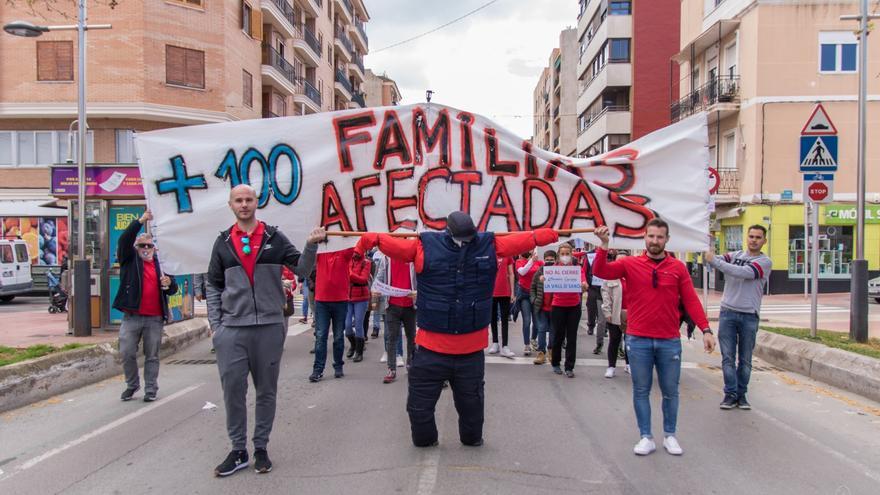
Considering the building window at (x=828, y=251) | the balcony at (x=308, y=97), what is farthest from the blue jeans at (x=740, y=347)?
the balcony at (x=308, y=97)

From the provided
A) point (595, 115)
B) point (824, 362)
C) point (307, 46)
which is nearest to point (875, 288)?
point (824, 362)

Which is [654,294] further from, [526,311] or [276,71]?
[276,71]

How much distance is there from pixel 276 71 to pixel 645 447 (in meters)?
33.2

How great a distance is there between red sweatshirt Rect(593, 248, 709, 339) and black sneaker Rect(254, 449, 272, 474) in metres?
3.06

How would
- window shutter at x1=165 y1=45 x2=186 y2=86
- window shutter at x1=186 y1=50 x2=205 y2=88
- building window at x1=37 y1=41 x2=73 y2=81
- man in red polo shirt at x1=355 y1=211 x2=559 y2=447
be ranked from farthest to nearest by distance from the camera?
window shutter at x1=186 y1=50 x2=205 y2=88 → building window at x1=37 y1=41 x2=73 y2=81 → window shutter at x1=165 y1=45 x2=186 y2=86 → man in red polo shirt at x1=355 y1=211 x2=559 y2=447

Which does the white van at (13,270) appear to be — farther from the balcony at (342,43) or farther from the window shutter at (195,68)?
the balcony at (342,43)

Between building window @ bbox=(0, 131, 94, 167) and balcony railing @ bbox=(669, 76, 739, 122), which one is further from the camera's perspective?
building window @ bbox=(0, 131, 94, 167)

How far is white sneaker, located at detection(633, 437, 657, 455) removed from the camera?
17.7 ft

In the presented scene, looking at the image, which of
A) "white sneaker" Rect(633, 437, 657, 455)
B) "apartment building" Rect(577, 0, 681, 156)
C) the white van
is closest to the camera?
"white sneaker" Rect(633, 437, 657, 455)

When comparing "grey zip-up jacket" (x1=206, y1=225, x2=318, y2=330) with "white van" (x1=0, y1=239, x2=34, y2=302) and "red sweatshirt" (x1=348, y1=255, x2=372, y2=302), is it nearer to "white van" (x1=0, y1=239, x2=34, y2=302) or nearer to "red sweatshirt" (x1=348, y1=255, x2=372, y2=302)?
"red sweatshirt" (x1=348, y1=255, x2=372, y2=302)

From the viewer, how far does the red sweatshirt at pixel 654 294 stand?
217 inches

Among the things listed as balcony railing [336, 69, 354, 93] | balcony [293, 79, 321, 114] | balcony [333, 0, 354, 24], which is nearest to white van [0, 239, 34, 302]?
balcony [293, 79, 321, 114]

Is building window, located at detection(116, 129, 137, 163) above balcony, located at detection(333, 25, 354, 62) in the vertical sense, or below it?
below

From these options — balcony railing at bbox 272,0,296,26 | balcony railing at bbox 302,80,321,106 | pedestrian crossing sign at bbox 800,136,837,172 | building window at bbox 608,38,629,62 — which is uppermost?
balcony railing at bbox 272,0,296,26
